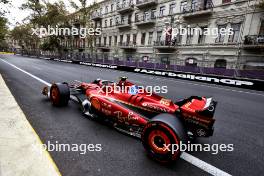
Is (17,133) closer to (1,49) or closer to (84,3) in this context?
(84,3)

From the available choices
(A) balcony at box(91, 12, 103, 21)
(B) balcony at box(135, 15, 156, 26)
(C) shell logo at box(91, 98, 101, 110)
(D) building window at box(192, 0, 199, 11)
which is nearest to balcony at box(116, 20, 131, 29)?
(B) balcony at box(135, 15, 156, 26)

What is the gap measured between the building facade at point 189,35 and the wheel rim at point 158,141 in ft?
34.6

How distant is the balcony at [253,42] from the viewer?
1544cm

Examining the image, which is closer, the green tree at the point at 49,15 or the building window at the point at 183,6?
the building window at the point at 183,6

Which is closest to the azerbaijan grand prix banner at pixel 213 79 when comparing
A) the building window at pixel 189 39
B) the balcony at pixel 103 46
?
the building window at pixel 189 39

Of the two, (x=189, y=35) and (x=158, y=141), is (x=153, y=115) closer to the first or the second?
(x=158, y=141)

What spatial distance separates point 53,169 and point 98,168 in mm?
556

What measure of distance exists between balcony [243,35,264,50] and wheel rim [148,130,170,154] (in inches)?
686

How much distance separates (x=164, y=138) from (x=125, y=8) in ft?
105

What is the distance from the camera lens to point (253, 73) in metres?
10.4

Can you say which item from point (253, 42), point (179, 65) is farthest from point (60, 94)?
point (253, 42)

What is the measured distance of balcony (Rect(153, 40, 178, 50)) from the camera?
73.6 ft

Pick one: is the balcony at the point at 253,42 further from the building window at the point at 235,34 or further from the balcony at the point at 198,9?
the balcony at the point at 198,9

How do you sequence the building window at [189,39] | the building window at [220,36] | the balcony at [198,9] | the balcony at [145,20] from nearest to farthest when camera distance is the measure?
the building window at [220,36] → the balcony at [198,9] → the building window at [189,39] → the balcony at [145,20]
